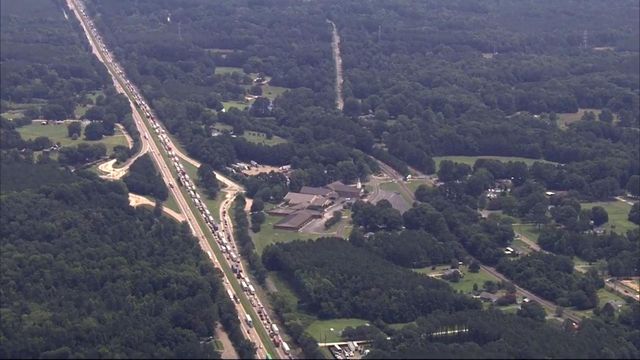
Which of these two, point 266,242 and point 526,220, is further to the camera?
point 526,220

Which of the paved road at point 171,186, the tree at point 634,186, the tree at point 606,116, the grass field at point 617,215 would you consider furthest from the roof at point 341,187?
the tree at point 606,116

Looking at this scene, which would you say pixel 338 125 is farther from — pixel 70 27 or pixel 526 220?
pixel 70 27

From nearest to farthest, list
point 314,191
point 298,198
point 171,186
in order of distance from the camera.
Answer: point 298,198
point 314,191
point 171,186

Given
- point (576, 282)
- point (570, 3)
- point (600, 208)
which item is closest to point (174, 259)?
point (576, 282)

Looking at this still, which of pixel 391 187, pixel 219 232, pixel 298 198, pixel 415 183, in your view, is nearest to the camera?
pixel 219 232

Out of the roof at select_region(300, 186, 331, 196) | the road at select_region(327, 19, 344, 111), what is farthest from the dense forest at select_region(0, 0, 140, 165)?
the road at select_region(327, 19, 344, 111)

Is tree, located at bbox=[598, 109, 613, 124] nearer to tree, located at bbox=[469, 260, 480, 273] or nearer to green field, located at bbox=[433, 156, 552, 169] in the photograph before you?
green field, located at bbox=[433, 156, 552, 169]

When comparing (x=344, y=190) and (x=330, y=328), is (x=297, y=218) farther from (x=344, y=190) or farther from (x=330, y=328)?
(x=330, y=328)

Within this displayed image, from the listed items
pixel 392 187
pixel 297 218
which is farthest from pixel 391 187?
pixel 297 218
